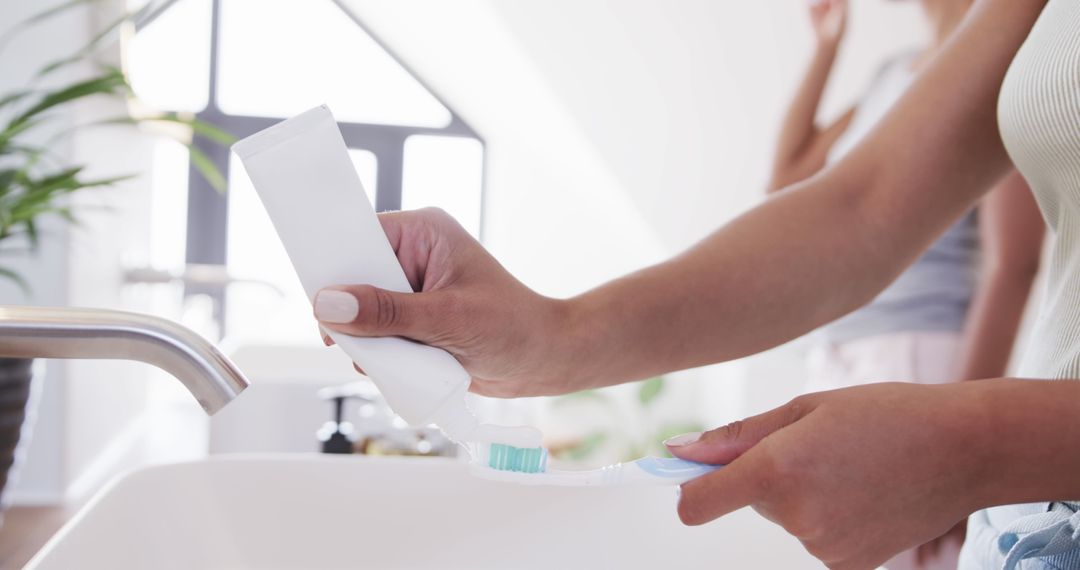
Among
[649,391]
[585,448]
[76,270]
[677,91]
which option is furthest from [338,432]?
[649,391]

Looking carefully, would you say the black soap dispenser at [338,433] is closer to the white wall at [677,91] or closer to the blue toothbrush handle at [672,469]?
the blue toothbrush handle at [672,469]

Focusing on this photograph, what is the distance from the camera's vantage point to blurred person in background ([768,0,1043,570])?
0.93 m

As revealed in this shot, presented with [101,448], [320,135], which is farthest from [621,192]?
[320,135]

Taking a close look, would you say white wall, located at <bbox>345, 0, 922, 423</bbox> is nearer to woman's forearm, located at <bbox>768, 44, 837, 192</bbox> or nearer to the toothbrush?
woman's forearm, located at <bbox>768, 44, 837, 192</bbox>

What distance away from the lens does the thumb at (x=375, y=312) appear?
14.7 inches

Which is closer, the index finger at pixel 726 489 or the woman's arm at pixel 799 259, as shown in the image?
the index finger at pixel 726 489

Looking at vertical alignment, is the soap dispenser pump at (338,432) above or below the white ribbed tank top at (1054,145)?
below

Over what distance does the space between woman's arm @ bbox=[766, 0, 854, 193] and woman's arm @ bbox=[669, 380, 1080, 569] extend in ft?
3.45

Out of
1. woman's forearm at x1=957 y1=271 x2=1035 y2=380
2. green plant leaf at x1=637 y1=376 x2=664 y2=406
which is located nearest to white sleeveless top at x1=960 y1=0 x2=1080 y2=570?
woman's forearm at x1=957 y1=271 x2=1035 y2=380

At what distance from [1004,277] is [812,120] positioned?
0.52m

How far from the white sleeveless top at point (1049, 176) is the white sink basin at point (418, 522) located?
0.11m

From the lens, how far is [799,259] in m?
0.56

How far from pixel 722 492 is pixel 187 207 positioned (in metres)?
4.68

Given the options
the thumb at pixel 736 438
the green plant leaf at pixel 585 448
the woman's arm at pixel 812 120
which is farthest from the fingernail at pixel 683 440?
the green plant leaf at pixel 585 448
